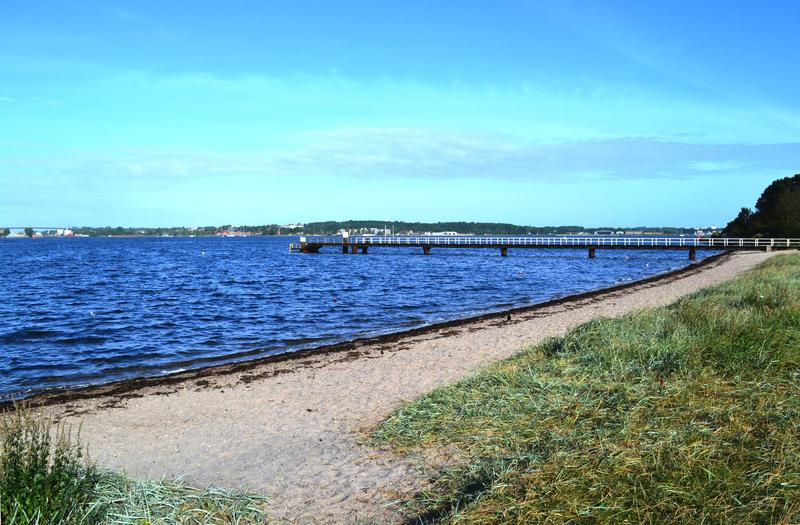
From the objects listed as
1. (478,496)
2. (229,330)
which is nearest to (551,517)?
(478,496)

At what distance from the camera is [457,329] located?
66.0 feet

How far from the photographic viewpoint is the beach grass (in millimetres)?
4480

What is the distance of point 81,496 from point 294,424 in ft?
15.3

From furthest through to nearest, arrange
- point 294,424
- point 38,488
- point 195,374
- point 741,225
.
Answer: point 741,225, point 195,374, point 294,424, point 38,488

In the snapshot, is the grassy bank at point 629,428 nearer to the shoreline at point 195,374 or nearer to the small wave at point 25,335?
the shoreline at point 195,374

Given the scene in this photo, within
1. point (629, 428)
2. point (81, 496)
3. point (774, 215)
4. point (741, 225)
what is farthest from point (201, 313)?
point (741, 225)

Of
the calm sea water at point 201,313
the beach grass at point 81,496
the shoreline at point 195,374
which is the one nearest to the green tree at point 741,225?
the calm sea water at point 201,313

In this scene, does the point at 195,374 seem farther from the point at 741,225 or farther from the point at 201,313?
the point at 741,225

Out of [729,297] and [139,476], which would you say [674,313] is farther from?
[139,476]

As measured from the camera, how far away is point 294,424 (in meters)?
9.45

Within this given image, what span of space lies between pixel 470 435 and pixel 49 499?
427 cm

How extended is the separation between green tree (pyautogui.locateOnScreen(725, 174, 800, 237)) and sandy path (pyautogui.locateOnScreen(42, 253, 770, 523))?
71719 millimetres

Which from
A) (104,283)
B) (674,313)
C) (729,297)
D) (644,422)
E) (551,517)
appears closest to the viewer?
(551,517)

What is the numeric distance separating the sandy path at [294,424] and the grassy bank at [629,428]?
0.69m
